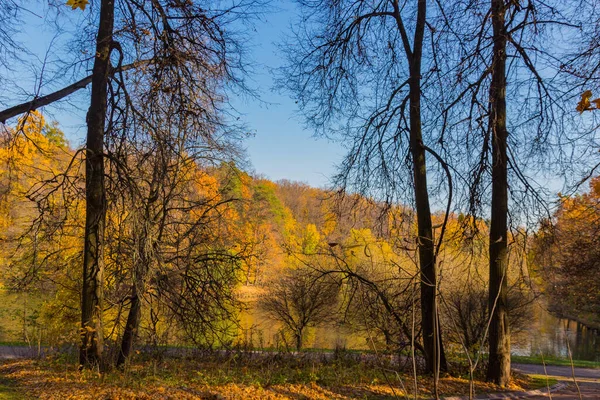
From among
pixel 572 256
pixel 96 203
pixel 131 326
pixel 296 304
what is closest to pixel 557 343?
pixel 572 256

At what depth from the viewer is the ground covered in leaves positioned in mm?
A: 5367

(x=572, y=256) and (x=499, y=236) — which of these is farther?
(x=572, y=256)

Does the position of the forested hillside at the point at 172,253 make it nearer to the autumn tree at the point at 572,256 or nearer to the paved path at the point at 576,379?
the autumn tree at the point at 572,256

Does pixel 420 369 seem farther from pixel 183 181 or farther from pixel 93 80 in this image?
pixel 93 80

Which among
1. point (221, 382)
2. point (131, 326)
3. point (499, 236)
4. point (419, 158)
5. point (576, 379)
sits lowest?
point (576, 379)

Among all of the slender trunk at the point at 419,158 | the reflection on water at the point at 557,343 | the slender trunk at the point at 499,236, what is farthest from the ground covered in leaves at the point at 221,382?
the reflection on water at the point at 557,343

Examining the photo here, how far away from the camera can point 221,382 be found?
6.48 metres

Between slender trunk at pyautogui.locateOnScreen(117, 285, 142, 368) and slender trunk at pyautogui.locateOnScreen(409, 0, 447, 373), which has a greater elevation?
slender trunk at pyautogui.locateOnScreen(409, 0, 447, 373)

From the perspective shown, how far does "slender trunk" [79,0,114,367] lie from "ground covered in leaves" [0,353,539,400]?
595 mm

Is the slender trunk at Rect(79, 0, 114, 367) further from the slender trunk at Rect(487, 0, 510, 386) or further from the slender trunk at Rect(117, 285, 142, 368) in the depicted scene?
the slender trunk at Rect(487, 0, 510, 386)

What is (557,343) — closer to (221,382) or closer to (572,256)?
(572,256)

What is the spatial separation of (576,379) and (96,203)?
1073 cm

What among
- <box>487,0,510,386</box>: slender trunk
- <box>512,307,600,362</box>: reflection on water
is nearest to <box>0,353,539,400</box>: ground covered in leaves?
<box>487,0,510,386</box>: slender trunk

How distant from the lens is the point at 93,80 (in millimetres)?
7031
